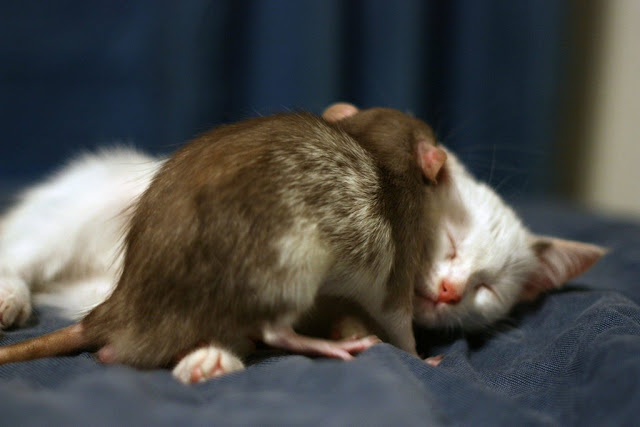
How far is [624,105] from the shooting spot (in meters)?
3.91

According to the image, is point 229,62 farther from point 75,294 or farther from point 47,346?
point 47,346

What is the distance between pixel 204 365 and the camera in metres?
1.09

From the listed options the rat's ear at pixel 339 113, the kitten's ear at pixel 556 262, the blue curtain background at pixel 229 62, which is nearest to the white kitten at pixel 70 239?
the rat's ear at pixel 339 113

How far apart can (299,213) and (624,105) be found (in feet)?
11.3

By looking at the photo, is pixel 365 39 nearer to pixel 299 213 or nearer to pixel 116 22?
pixel 116 22

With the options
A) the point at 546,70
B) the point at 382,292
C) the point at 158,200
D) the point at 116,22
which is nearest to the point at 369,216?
the point at 382,292

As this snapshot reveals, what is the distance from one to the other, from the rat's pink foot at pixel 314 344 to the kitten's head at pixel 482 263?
0.96 feet

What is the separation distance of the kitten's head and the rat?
18 centimetres

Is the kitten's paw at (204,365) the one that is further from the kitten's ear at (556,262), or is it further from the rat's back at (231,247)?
the kitten's ear at (556,262)

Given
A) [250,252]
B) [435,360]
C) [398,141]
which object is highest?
[398,141]

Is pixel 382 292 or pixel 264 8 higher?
pixel 264 8

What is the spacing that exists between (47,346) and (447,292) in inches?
34.5

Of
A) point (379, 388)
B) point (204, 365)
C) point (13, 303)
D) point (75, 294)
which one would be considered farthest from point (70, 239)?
point (379, 388)

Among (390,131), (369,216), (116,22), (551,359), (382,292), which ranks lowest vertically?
(551,359)
